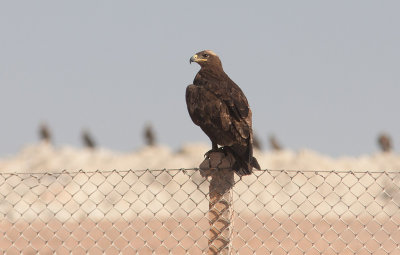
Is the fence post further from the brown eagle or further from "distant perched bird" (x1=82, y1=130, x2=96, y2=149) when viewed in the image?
"distant perched bird" (x1=82, y1=130, x2=96, y2=149)

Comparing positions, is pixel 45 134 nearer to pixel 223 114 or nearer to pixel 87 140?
pixel 87 140

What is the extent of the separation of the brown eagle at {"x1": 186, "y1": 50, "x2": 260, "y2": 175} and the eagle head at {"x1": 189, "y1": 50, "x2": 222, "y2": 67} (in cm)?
24

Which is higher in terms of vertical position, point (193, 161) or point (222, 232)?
point (222, 232)

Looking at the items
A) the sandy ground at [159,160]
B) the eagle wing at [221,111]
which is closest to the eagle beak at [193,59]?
the eagle wing at [221,111]

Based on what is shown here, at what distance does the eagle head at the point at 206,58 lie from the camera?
8.12m

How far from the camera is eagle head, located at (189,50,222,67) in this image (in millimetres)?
8125

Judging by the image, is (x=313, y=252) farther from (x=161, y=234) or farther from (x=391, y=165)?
(x=391, y=165)

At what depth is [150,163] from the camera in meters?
30.2

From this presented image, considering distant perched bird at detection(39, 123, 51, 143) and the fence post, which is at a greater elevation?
the fence post

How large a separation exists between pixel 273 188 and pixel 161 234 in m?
13.6

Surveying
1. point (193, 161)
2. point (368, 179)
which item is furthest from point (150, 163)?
point (368, 179)

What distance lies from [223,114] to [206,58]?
4.93 ft

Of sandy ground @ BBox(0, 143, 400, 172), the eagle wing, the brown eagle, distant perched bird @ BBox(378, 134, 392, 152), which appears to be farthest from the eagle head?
distant perched bird @ BBox(378, 134, 392, 152)

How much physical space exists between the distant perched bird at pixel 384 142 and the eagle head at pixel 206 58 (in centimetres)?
2512
